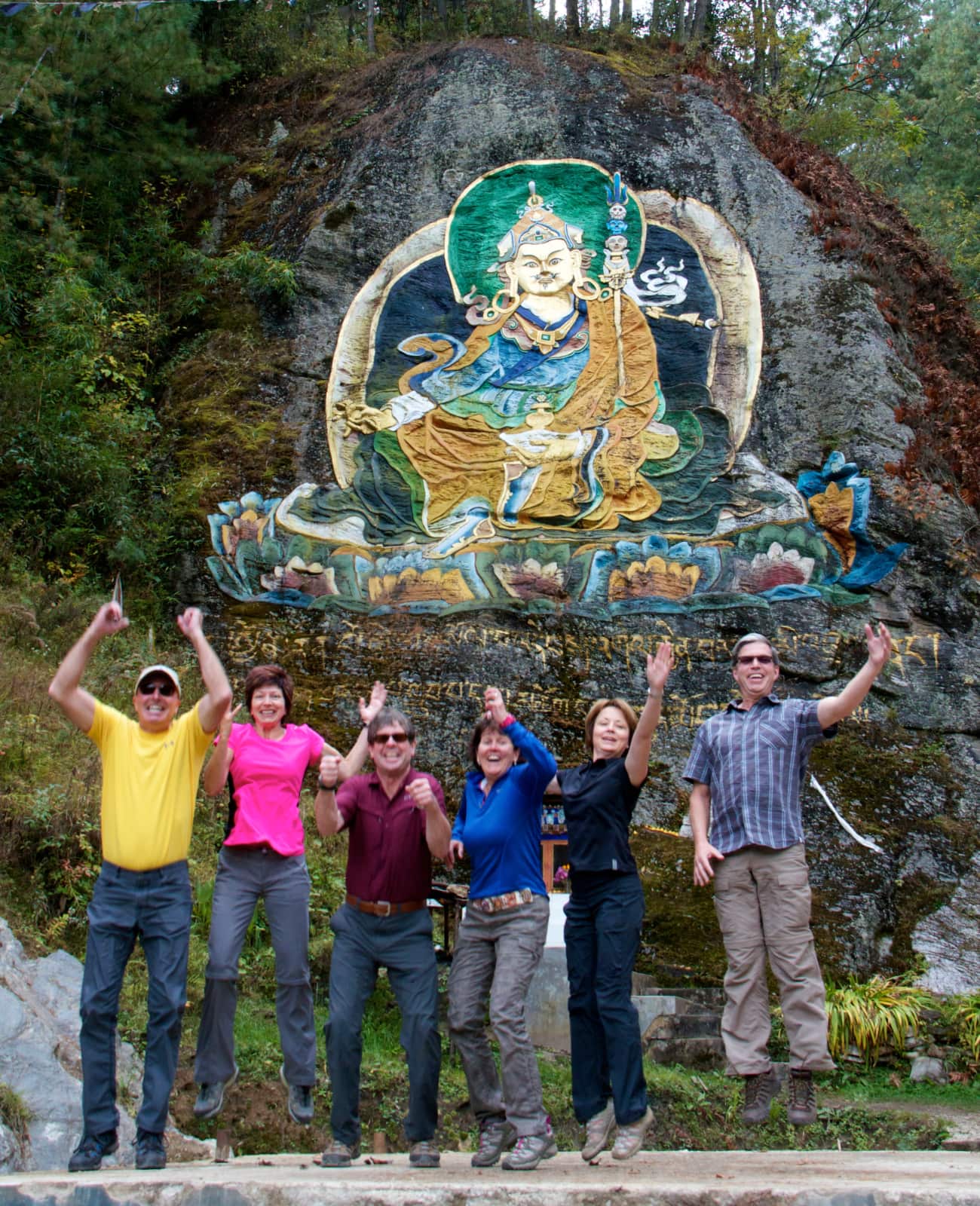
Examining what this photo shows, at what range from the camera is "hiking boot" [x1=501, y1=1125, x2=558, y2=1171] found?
3.91 metres

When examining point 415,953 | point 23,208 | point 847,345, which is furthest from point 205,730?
point 23,208

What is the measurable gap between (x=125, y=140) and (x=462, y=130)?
4.07 m

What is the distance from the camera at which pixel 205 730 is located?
14.4ft

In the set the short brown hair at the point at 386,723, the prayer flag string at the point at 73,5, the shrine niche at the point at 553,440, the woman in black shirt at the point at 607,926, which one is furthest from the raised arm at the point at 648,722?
the prayer flag string at the point at 73,5

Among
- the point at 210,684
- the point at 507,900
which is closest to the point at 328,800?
the point at 210,684

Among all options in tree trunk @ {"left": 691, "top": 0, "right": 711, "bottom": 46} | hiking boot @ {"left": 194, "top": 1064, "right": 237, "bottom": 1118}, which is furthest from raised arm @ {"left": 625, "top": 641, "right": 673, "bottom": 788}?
tree trunk @ {"left": 691, "top": 0, "right": 711, "bottom": 46}

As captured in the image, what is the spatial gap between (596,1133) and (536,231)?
10152 mm

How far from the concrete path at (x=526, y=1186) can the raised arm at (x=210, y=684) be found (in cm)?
146

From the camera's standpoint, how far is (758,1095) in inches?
169

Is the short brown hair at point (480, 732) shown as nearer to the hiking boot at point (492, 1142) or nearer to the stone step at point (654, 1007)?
the hiking boot at point (492, 1142)

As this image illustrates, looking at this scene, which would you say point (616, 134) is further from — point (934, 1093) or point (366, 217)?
point (934, 1093)

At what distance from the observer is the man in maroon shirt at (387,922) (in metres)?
4.16

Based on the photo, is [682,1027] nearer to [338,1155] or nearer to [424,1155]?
[424,1155]

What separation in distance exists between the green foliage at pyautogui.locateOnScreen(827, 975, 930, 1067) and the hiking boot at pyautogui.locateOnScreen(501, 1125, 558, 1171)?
4161mm
